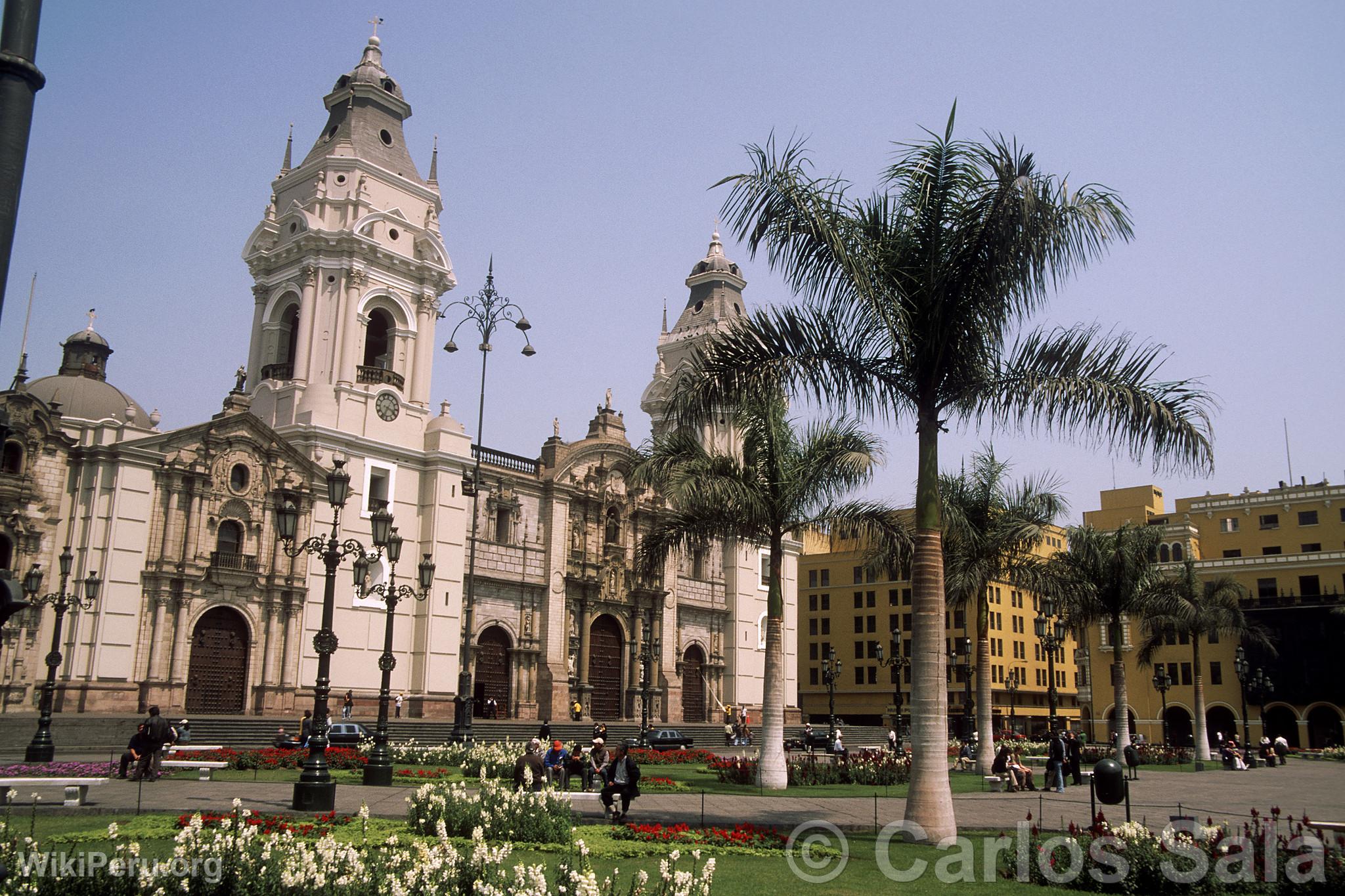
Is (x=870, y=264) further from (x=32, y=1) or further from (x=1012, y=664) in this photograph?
(x=1012, y=664)

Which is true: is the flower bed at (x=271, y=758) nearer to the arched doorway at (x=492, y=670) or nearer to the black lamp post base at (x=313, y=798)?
the black lamp post base at (x=313, y=798)

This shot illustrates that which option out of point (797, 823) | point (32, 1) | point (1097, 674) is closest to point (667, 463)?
point (797, 823)

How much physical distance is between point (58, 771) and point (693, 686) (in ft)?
126

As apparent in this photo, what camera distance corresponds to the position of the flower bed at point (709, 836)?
43.7 ft

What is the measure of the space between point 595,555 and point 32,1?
151ft

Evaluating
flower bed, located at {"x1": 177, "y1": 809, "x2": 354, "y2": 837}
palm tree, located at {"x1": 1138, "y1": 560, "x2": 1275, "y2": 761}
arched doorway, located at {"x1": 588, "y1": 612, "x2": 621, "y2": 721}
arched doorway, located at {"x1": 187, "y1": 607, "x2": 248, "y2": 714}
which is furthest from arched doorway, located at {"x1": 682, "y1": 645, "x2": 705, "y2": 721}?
flower bed, located at {"x1": 177, "y1": 809, "x2": 354, "y2": 837}

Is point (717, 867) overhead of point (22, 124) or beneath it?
beneath

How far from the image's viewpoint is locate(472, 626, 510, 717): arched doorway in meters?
44.9

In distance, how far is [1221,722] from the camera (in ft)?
214

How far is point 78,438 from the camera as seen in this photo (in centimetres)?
3594

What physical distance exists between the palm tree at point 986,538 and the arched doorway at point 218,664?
82.3 ft

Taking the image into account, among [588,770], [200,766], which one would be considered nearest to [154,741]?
[200,766]

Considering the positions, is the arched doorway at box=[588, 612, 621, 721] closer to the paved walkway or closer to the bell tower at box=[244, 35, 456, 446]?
the bell tower at box=[244, 35, 456, 446]

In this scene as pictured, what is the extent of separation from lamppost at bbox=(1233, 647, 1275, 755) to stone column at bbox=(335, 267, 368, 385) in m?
37.7
